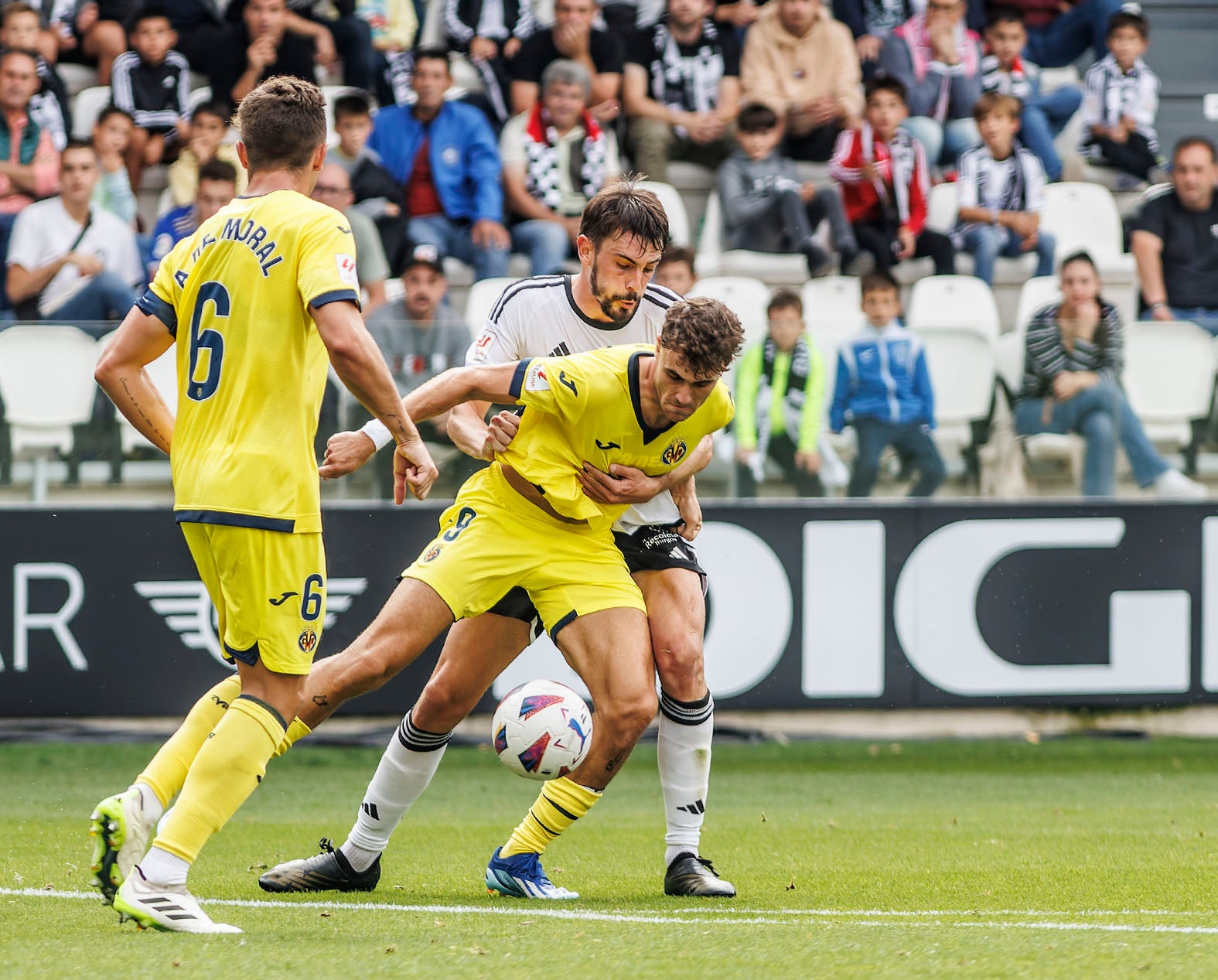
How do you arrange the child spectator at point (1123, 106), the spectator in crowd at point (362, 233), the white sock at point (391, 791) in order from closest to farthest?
the white sock at point (391, 791), the spectator in crowd at point (362, 233), the child spectator at point (1123, 106)

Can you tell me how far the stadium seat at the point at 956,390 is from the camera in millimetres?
8805

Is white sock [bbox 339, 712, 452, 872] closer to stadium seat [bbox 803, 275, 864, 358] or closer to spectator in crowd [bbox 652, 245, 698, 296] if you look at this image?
spectator in crowd [bbox 652, 245, 698, 296]

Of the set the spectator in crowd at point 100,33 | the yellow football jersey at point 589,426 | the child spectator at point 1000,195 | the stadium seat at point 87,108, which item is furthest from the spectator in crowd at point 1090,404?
the spectator in crowd at point 100,33

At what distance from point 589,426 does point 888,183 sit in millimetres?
7117

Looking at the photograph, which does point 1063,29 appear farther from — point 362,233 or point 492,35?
point 362,233

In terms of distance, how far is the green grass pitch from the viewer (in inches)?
146

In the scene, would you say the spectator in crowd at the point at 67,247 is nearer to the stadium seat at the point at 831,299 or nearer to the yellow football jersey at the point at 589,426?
the stadium seat at the point at 831,299

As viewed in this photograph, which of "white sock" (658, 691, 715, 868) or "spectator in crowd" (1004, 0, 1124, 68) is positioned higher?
"spectator in crowd" (1004, 0, 1124, 68)

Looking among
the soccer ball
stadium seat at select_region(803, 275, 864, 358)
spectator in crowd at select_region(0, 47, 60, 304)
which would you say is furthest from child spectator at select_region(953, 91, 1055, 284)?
the soccer ball

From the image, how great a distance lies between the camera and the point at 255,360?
4.00 metres

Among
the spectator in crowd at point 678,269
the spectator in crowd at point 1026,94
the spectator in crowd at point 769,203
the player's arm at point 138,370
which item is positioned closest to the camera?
the player's arm at point 138,370

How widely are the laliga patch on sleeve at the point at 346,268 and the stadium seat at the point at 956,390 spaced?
17.6 ft

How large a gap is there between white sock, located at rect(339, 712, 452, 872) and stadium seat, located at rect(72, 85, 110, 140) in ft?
26.5

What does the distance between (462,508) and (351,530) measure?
360 centimetres
